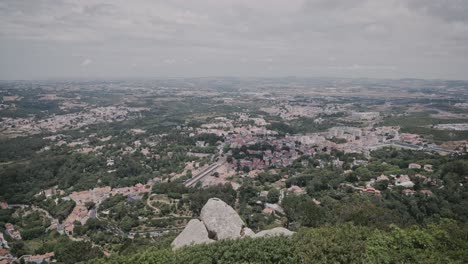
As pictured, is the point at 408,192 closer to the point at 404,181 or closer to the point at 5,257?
the point at 404,181

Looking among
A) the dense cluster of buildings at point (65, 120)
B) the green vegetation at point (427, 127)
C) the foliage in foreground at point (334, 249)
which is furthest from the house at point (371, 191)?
the dense cluster of buildings at point (65, 120)

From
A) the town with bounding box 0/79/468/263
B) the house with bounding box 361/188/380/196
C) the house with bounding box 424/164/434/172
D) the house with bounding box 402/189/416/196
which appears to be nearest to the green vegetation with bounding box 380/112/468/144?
the town with bounding box 0/79/468/263

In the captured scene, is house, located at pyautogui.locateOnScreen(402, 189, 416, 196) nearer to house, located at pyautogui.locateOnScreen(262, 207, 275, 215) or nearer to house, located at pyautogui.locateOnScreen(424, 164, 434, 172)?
house, located at pyautogui.locateOnScreen(424, 164, 434, 172)

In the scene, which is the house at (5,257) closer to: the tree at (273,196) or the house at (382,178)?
the tree at (273,196)

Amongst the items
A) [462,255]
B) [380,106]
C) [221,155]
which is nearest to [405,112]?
[380,106]

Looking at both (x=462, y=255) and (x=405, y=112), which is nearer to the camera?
(x=462, y=255)

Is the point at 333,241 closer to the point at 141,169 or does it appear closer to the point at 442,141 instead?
the point at 141,169

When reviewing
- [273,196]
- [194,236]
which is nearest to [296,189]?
[273,196]
